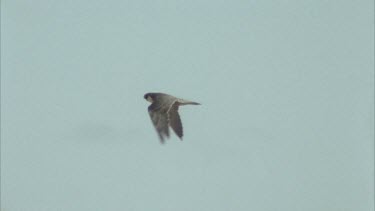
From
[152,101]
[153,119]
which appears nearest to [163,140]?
[153,119]

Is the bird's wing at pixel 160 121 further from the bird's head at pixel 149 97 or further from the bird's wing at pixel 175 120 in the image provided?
the bird's head at pixel 149 97

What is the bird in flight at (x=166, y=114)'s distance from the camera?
A: 3400 cm

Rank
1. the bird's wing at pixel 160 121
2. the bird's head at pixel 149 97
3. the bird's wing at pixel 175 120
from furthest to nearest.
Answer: the bird's head at pixel 149 97, the bird's wing at pixel 175 120, the bird's wing at pixel 160 121

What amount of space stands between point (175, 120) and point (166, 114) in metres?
0.42

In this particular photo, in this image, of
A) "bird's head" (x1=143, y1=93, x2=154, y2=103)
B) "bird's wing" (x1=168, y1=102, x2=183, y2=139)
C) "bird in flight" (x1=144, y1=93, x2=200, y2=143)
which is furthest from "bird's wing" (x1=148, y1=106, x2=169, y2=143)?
"bird's head" (x1=143, y1=93, x2=154, y2=103)

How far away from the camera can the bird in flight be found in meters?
34.0

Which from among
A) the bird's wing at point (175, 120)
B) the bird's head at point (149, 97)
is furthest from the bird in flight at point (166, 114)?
the bird's head at point (149, 97)

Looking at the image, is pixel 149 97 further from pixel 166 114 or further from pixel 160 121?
pixel 160 121

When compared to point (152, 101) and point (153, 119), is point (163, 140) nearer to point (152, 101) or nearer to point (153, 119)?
point (153, 119)

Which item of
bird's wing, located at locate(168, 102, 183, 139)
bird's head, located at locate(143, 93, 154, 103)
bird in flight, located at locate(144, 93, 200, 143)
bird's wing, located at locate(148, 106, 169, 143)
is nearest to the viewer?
bird's wing, located at locate(148, 106, 169, 143)

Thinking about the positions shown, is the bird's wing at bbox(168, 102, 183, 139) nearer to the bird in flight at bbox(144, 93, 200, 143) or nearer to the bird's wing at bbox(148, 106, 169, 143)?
the bird in flight at bbox(144, 93, 200, 143)

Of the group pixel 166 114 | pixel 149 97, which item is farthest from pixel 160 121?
pixel 149 97

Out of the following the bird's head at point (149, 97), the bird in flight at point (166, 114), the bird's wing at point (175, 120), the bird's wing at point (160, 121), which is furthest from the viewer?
the bird's head at point (149, 97)

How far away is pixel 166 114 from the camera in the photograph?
3469cm
